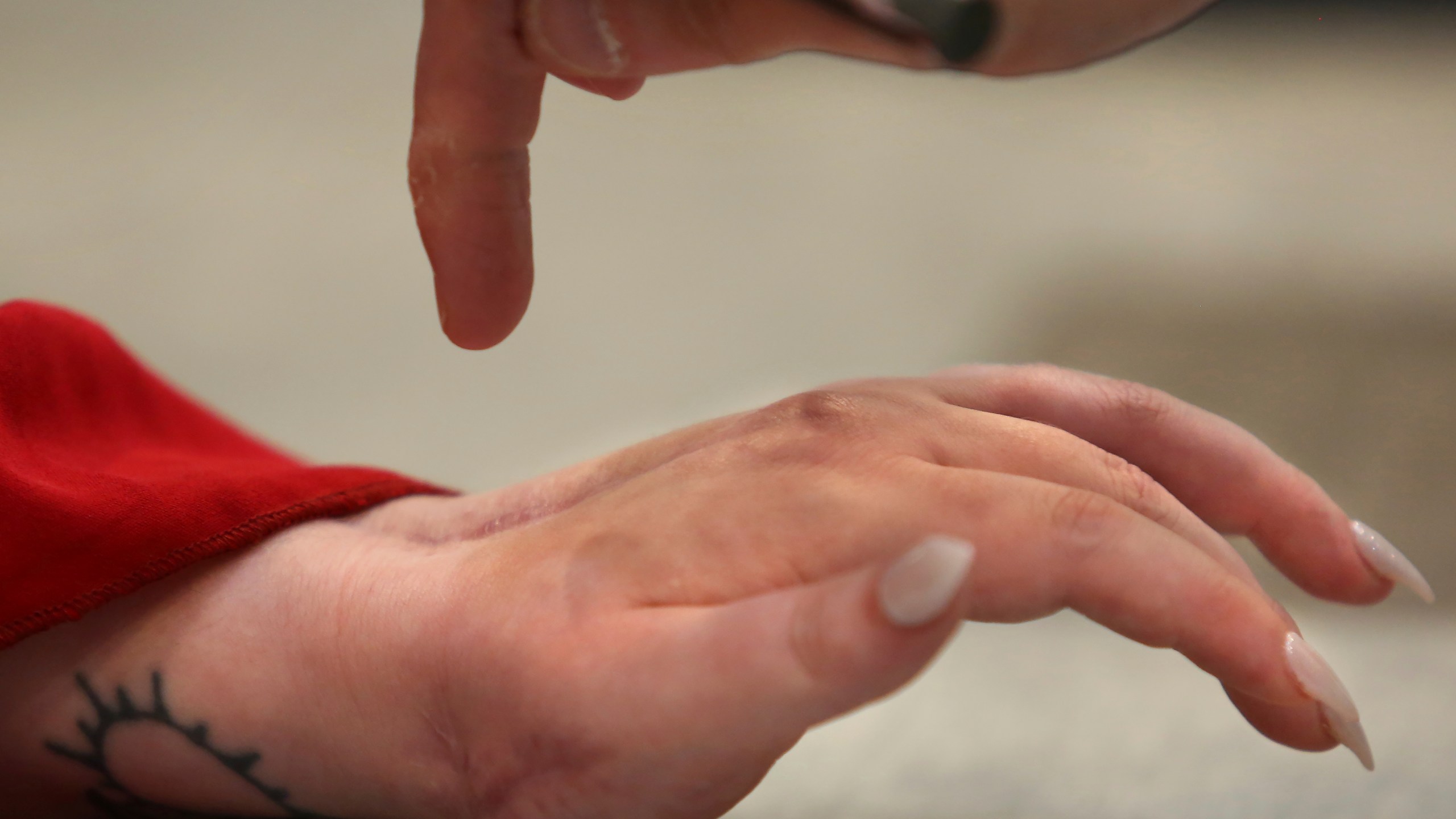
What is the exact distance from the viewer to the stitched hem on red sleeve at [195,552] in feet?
1.28

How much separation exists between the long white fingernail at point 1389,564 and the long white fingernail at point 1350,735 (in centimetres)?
11

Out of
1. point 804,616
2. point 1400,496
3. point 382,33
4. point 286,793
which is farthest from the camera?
point 382,33

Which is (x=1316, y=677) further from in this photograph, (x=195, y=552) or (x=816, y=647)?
(x=195, y=552)

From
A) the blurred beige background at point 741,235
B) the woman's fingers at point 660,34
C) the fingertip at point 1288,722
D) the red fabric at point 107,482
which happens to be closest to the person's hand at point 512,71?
the woman's fingers at point 660,34

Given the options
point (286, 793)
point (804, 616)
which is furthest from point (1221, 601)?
point (286, 793)

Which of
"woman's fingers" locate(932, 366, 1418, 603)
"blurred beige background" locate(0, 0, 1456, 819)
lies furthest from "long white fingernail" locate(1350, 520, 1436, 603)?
"blurred beige background" locate(0, 0, 1456, 819)

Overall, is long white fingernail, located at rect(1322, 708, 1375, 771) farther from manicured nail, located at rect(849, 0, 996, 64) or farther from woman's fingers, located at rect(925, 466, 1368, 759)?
manicured nail, located at rect(849, 0, 996, 64)

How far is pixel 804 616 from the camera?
28 cm

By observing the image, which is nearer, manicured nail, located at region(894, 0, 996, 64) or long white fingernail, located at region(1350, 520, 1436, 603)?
manicured nail, located at region(894, 0, 996, 64)

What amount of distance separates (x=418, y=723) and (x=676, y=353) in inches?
24.0

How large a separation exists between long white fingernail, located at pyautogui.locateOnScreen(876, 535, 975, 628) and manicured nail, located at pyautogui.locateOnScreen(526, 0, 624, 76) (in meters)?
0.25

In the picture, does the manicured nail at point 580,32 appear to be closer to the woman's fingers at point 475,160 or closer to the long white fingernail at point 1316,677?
the woman's fingers at point 475,160

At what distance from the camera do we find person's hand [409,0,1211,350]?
1.23 ft

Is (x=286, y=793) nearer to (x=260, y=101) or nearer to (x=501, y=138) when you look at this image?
(x=501, y=138)
